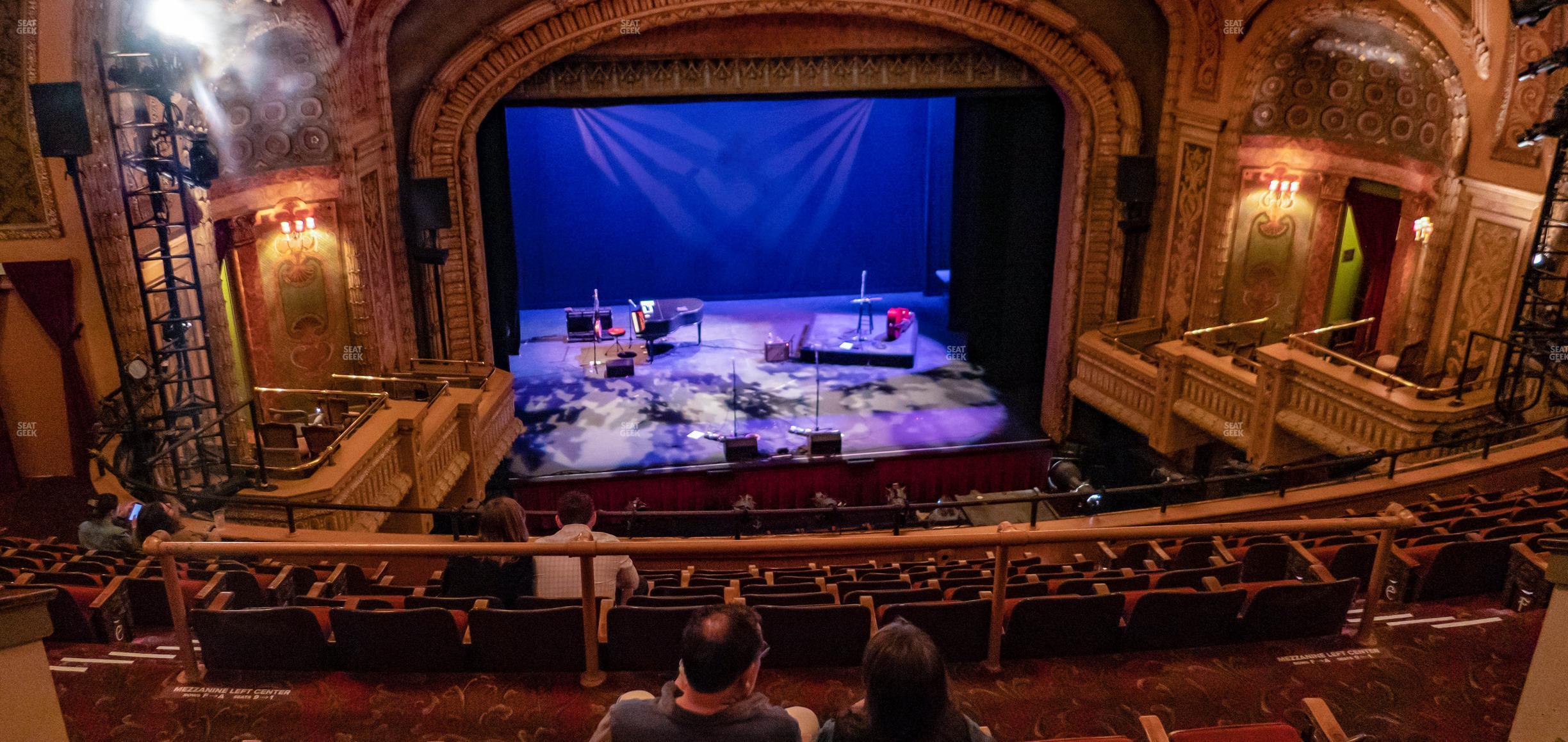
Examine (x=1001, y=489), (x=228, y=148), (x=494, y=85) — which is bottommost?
(x=1001, y=489)

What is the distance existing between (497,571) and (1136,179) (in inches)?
374

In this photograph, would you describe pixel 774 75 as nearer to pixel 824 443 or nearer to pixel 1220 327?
pixel 824 443

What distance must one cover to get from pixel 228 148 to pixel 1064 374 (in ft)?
29.7

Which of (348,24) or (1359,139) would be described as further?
(1359,139)

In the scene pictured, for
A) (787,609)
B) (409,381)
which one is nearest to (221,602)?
(787,609)

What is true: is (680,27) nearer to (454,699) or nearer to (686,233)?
(686,233)

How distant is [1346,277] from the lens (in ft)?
40.2

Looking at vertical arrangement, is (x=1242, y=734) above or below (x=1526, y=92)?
below

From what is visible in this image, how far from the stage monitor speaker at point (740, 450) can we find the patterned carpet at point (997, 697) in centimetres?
723

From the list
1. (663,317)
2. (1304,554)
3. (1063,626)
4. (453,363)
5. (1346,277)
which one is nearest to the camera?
(1063,626)

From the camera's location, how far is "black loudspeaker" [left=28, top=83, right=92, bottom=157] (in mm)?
6336

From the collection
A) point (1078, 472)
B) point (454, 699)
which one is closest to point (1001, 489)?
point (1078, 472)

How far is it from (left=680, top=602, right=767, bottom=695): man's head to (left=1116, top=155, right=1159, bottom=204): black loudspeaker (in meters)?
10.2

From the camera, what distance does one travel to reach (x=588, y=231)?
16.7 meters
